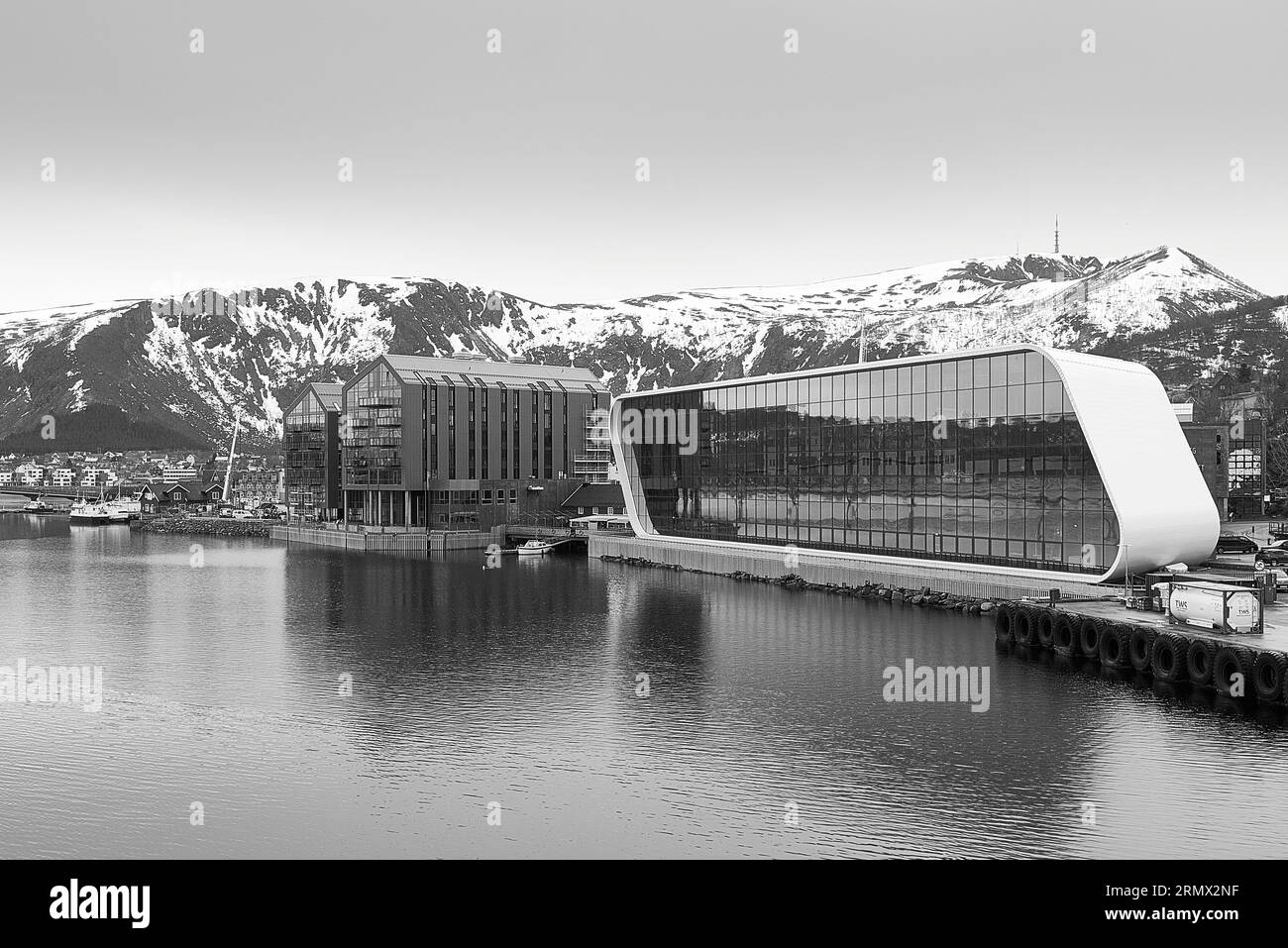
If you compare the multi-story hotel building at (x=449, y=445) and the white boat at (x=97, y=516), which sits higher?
the multi-story hotel building at (x=449, y=445)

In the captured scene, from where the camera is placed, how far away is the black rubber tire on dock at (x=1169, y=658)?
34.6 m

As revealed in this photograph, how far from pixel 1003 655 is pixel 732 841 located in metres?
21.2

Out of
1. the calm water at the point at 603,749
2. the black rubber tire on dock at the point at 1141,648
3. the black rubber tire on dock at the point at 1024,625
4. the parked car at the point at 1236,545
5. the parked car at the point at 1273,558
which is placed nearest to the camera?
the calm water at the point at 603,749

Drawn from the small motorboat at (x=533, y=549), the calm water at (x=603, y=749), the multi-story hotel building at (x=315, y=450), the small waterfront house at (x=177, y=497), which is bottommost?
the calm water at (x=603, y=749)

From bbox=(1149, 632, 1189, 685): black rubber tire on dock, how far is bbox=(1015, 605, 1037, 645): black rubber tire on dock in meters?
5.70

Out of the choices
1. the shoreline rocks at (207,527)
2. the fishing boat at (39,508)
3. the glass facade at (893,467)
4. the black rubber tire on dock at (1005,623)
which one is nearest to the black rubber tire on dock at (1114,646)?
the black rubber tire on dock at (1005,623)

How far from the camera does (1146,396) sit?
51000 mm

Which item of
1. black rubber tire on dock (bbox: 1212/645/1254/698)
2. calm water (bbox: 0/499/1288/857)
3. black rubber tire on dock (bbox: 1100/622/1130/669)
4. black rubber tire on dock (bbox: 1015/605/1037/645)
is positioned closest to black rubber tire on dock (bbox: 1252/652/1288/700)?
black rubber tire on dock (bbox: 1212/645/1254/698)

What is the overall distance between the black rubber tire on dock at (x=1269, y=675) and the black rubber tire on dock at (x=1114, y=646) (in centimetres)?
532

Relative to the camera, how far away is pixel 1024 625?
41.6 m

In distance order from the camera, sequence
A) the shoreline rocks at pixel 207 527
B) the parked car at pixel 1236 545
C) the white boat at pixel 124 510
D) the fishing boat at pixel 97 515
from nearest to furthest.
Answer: the parked car at pixel 1236 545
the shoreline rocks at pixel 207 527
the fishing boat at pixel 97 515
the white boat at pixel 124 510

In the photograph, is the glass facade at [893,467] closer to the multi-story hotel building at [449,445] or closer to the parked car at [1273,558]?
the parked car at [1273,558]

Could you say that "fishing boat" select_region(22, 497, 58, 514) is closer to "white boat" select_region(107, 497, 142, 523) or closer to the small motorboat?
"white boat" select_region(107, 497, 142, 523)
